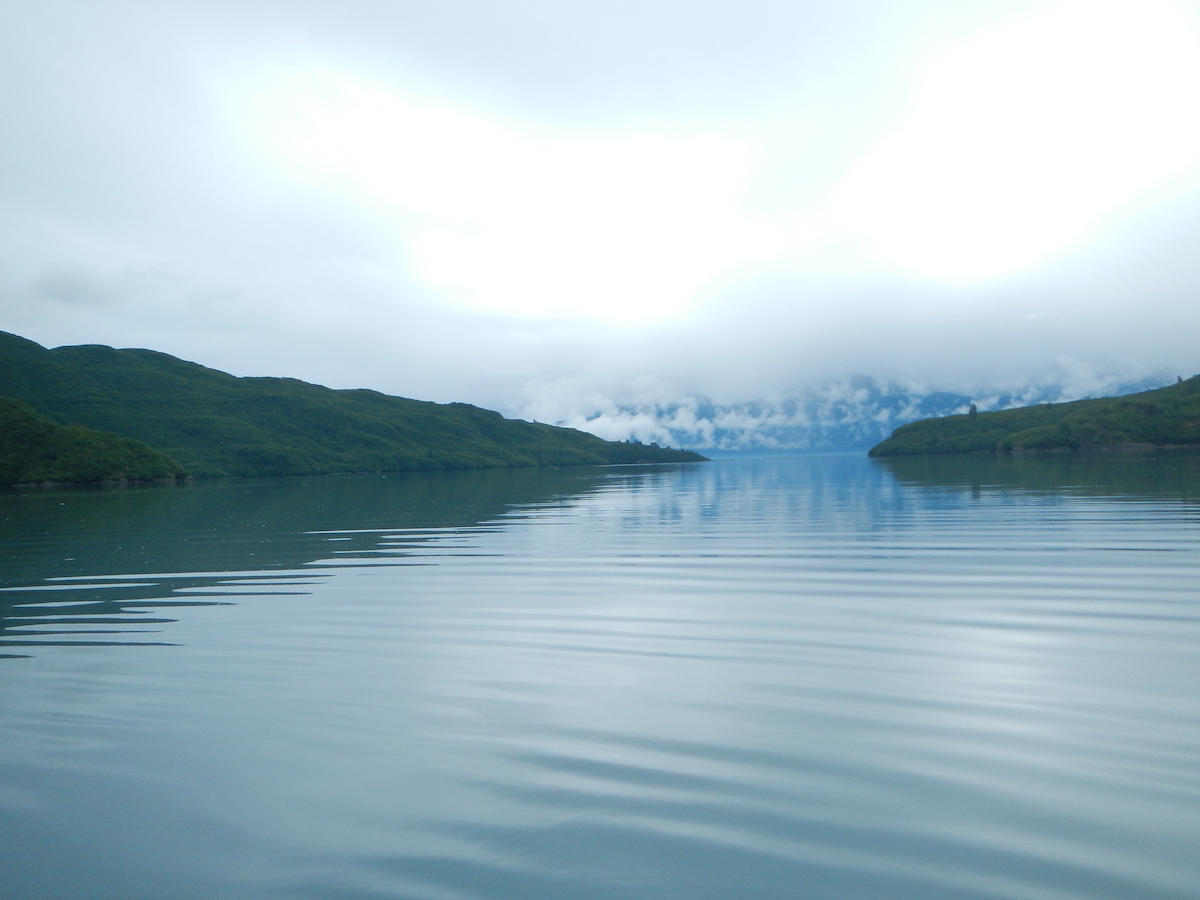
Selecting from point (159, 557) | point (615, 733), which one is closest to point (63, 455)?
point (159, 557)

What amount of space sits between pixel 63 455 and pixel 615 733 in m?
164

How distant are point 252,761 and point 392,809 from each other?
7.00 feet

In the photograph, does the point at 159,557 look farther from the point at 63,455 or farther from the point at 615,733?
the point at 63,455

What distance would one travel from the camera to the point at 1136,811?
645cm

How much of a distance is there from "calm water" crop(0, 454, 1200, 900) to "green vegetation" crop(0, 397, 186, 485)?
136944 millimetres

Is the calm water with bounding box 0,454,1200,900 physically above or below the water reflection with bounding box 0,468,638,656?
below

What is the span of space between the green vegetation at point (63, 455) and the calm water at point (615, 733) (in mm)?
136944

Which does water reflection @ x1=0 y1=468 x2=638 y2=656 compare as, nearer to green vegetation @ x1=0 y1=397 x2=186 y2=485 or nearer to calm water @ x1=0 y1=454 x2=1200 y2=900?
calm water @ x1=0 y1=454 x2=1200 y2=900

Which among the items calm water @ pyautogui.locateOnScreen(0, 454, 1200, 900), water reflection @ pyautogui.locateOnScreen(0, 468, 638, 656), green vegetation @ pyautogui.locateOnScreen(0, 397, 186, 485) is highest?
green vegetation @ pyautogui.locateOnScreen(0, 397, 186, 485)

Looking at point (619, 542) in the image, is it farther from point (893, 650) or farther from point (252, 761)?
point (252, 761)

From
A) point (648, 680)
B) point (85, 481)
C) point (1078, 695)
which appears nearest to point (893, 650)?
point (1078, 695)

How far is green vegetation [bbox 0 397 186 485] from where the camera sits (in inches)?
5339

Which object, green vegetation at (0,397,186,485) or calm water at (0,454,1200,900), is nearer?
calm water at (0,454,1200,900)

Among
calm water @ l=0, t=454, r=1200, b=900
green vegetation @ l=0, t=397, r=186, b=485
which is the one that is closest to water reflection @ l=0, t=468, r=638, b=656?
calm water @ l=0, t=454, r=1200, b=900
